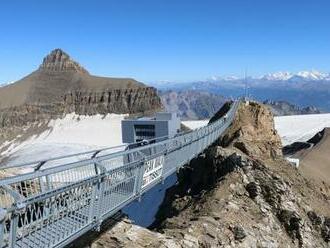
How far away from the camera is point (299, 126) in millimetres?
156250

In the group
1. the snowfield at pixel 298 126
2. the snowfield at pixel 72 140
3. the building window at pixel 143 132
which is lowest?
the snowfield at pixel 72 140

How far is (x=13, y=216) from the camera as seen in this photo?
10625mm

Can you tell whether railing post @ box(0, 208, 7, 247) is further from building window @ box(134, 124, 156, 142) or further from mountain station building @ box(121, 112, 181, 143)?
building window @ box(134, 124, 156, 142)

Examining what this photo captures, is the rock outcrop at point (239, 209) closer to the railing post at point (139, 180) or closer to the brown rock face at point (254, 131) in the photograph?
the railing post at point (139, 180)

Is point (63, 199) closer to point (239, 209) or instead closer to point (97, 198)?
point (97, 198)

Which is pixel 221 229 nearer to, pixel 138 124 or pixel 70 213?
pixel 70 213

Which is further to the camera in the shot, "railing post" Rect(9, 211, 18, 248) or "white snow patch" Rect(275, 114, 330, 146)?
"white snow patch" Rect(275, 114, 330, 146)

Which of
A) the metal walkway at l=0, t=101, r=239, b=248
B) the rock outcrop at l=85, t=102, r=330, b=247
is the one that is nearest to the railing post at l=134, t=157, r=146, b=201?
the metal walkway at l=0, t=101, r=239, b=248

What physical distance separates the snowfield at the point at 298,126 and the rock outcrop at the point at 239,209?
103590 mm

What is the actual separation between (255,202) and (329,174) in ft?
113

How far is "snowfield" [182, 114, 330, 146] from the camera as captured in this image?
13775cm

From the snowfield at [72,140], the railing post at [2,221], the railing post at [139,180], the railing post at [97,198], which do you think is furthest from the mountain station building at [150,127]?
the snowfield at [72,140]

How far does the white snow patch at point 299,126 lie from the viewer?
13735 cm

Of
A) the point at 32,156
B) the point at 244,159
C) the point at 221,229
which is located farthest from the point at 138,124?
the point at 32,156
